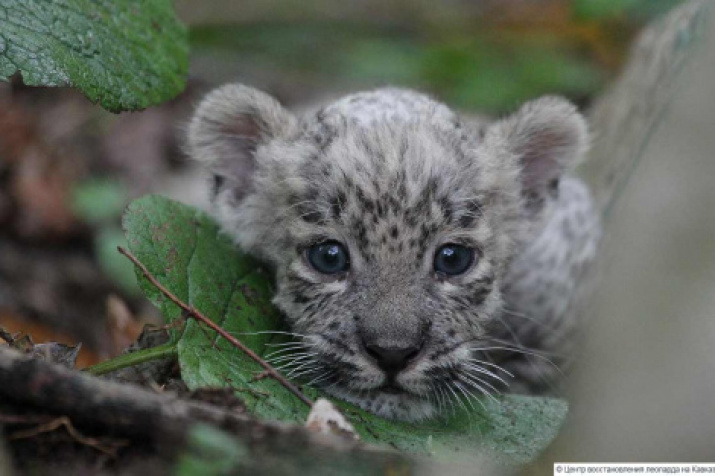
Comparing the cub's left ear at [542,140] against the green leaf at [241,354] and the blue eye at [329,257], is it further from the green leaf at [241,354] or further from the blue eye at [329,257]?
the green leaf at [241,354]

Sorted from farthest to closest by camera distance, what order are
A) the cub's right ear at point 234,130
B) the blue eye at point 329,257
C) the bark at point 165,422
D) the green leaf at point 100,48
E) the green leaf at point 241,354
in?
1. the cub's right ear at point 234,130
2. the blue eye at point 329,257
3. the green leaf at point 100,48
4. the green leaf at point 241,354
5. the bark at point 165,422

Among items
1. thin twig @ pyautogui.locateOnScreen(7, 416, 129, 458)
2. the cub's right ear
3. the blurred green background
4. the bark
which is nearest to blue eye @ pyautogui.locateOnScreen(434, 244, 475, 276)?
the cub's right ear

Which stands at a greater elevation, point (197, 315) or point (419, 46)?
point (419, 46)

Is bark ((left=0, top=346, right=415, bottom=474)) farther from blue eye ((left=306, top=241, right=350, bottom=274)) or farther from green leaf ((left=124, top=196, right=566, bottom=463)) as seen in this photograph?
blue eye ((left=306, top=241, right=350, bottom=274))

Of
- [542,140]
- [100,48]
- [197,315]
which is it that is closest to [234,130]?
[100,48]

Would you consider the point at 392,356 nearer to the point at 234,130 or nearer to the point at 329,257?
the point at 329,257

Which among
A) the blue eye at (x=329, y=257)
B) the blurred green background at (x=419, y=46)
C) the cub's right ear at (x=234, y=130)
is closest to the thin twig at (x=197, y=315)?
the blue eye at (x=329, y=257)

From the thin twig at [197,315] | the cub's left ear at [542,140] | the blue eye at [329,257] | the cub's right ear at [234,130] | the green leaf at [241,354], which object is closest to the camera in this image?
the green leaf at [241,354]
